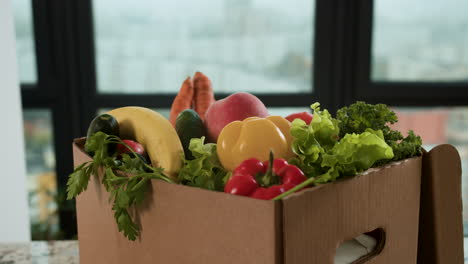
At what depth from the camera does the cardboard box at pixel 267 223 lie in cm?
44

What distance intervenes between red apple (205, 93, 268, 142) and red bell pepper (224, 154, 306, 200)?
0.22 meters

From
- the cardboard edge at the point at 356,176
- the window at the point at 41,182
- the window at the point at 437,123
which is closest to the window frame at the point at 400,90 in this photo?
the window at the point at 437,123

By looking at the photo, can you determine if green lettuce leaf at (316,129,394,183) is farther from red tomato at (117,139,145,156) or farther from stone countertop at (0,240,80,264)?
stone countertop at (0,240,80,264)

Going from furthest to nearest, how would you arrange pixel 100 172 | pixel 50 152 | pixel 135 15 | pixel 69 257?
pixel 50 152 < pixel 135 15 < pixel 69 257 < pixel 100 172

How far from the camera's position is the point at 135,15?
222 cm

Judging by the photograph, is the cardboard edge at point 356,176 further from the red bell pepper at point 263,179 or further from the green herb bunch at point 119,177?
the green herb bunch at point 119,177

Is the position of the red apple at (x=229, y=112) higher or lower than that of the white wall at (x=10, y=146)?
higher

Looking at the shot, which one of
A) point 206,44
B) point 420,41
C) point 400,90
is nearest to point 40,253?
point 206,44

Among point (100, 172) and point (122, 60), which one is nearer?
point (100, 172)

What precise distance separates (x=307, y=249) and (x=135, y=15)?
6.37 feet

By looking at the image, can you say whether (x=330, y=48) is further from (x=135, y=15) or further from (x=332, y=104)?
(x=135, y=15)

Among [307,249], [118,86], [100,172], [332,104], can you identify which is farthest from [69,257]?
[332,104]

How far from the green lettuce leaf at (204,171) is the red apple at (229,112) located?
11 cm

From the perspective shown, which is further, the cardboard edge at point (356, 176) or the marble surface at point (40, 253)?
the marble surface at point (40, 253)
